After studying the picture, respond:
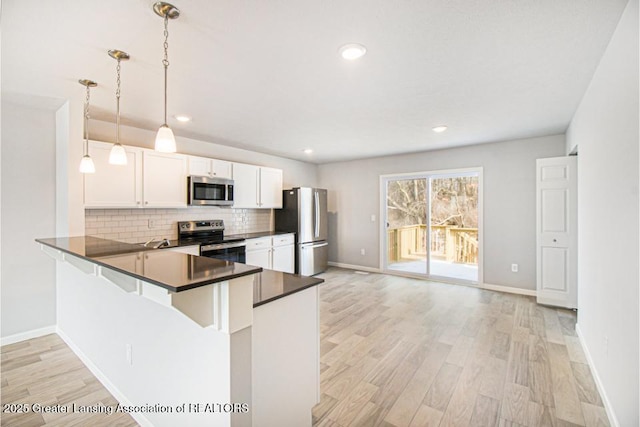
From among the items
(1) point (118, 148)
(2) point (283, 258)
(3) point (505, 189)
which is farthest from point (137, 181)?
(3) point (505, 189)

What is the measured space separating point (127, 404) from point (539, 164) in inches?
200

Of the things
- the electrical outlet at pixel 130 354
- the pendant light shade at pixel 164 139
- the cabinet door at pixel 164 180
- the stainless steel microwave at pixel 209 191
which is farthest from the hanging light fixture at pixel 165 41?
the stainless steel microwave at pixel 209 191

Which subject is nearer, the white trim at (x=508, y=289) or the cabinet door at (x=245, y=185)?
the white trim at (x=508, y=289)

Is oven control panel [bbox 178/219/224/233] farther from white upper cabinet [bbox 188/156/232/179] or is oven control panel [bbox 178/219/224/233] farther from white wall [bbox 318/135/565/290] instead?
white wall [bbox 318/135/565/290]

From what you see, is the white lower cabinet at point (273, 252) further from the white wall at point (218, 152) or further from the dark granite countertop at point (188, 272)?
the dark granite countertop at point (188, 272)

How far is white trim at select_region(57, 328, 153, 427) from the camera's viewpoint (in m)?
1.89

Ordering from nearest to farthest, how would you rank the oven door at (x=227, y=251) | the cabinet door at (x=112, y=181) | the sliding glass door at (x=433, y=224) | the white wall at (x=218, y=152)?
the cabinet door at (x=112, y=181), the white wall at (x=218, y=152), the oven door at (x=227, y=251), the sliding glass door at (x=433, y=224)

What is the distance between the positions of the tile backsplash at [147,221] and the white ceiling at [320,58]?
120cm

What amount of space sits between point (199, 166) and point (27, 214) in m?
1.91

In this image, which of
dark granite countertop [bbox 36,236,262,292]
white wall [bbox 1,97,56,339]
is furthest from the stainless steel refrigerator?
dark granite countertop [bbox 36,236,262,292]

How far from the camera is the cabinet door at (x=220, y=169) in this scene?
4.47 meters

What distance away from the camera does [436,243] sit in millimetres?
5664

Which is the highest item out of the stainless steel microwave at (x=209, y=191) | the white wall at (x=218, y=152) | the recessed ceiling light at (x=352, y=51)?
the recessed ceiling light at (x=352, y=51)

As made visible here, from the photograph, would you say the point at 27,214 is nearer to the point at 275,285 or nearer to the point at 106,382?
the point at 106,382
